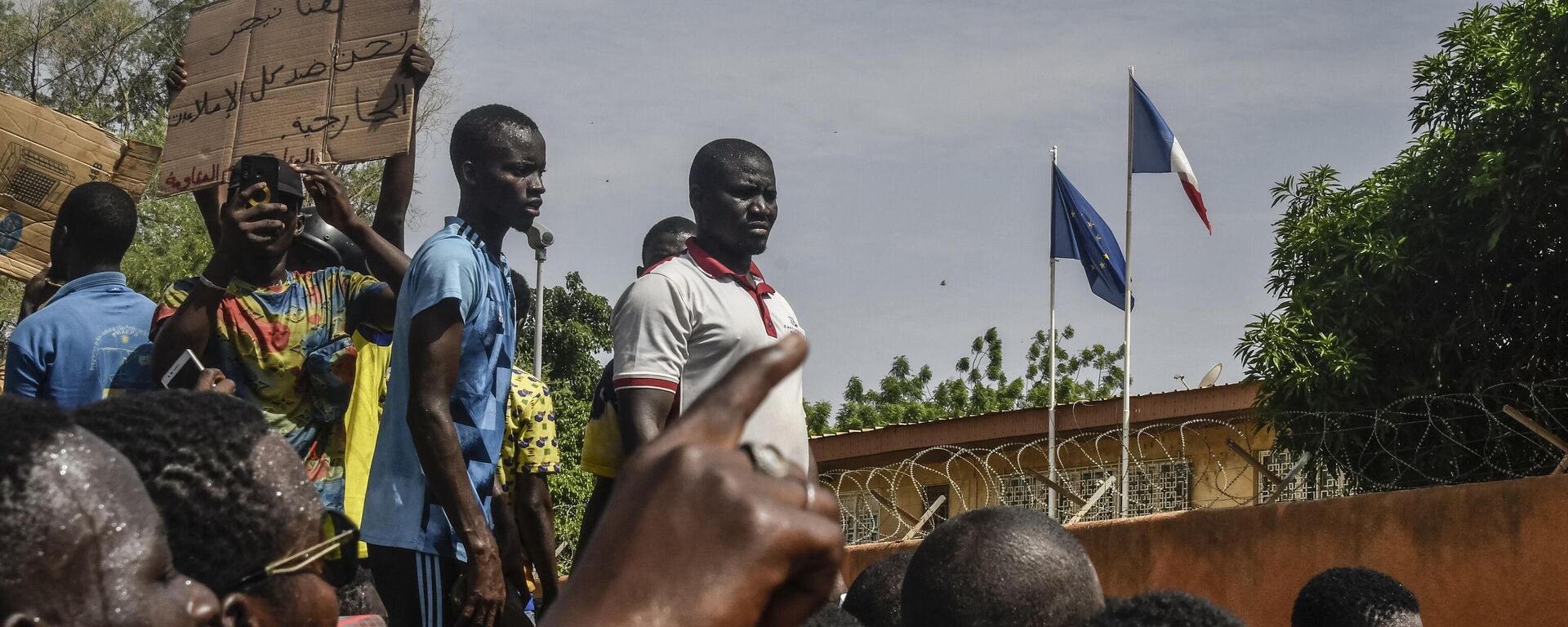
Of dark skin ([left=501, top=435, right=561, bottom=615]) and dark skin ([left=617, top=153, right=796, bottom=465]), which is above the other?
dark skin ([left=617, top=153, right=796, bottom=465])

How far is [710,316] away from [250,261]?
119 centimetres

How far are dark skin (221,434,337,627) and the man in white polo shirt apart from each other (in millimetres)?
1762

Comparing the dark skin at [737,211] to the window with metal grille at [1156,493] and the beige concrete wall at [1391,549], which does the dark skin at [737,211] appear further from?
the window with metal grille at [1156,493]

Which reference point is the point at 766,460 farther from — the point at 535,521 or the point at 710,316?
the point at 535,521

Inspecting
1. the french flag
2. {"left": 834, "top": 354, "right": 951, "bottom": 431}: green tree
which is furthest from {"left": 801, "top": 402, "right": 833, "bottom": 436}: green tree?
the french flag

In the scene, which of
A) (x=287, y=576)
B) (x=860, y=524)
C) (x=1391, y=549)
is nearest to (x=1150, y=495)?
(x=860, y=524)

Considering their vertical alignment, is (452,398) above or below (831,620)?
above

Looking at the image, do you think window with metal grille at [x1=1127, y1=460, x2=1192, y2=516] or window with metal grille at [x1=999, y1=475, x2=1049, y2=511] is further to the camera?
window with metal grille at [x1=999, y1=475, x2=1049, y2=511]

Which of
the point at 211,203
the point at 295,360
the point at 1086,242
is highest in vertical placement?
the point at 1086,242

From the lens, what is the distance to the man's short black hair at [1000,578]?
2871mm

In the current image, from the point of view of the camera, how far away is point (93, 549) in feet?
3.90

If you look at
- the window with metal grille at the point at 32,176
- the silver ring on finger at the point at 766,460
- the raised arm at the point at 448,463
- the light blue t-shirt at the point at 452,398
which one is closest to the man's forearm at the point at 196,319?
the light blue t-shirt at the point at 452,398

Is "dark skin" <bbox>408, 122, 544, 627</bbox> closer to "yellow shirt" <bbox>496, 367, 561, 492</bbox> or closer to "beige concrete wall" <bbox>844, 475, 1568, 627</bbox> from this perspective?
"yellow shirt" <bbox>496, 367, 561, 492</bbox>

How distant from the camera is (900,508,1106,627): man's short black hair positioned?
2.87m
